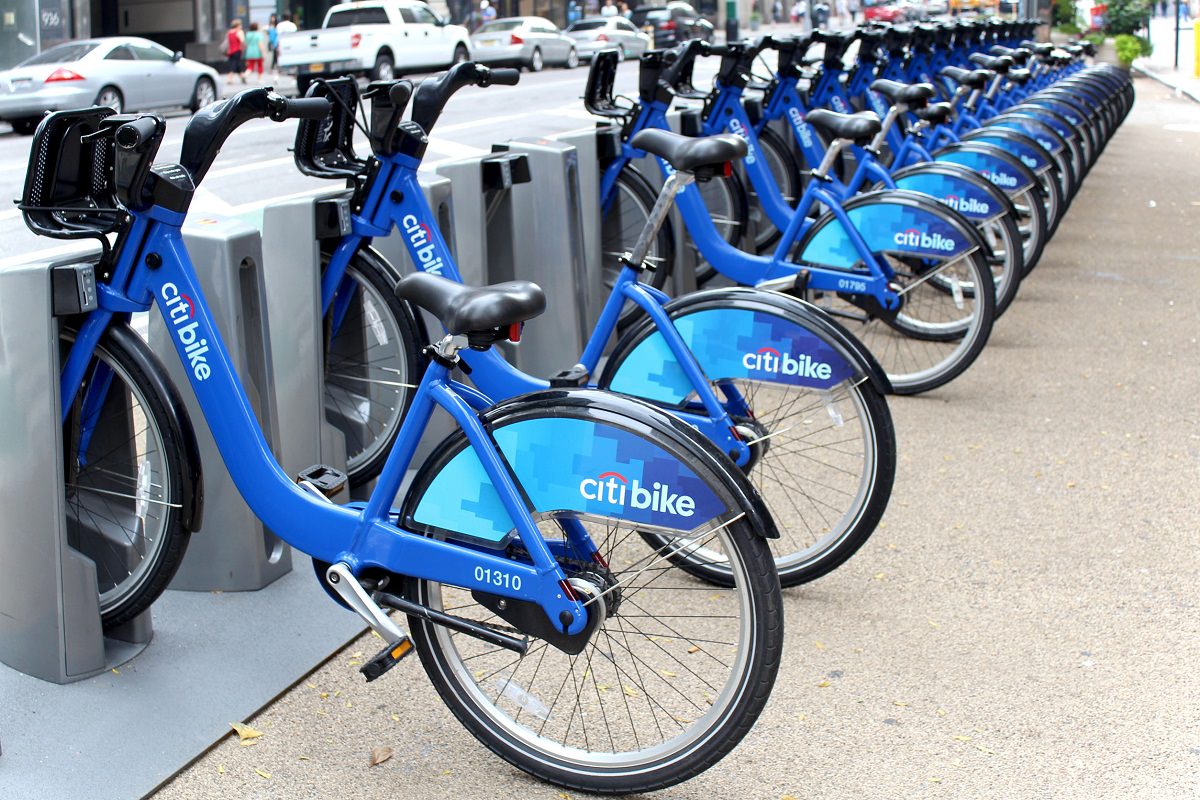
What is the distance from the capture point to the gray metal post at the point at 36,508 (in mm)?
3182

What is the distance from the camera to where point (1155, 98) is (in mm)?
24578

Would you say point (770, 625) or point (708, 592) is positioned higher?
point (770, 625)

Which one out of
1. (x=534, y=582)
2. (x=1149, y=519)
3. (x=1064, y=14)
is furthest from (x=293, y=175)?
(x=1064, y=14)

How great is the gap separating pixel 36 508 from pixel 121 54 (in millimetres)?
19438

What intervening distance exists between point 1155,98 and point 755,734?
79.1 feet

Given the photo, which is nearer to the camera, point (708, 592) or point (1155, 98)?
point (708, 592)

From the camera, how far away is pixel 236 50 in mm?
31469

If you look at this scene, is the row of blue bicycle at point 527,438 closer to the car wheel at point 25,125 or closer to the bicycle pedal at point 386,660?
the bicycle pedal at point 386,660

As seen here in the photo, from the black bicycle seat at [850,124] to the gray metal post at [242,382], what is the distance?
2.80 meters

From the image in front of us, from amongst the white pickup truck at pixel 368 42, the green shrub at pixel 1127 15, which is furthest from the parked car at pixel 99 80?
the green shrub at pixel 1127 15

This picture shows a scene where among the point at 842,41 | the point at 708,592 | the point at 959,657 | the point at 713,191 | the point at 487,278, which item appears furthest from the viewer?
the point at 842,41

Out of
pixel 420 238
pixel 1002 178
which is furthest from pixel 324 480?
pixel 1002 178

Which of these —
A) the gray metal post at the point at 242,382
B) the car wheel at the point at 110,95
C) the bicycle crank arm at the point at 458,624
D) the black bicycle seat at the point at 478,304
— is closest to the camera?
the black bicycle seat at the point at 478,304

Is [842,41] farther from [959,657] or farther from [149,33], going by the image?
[149,33]
